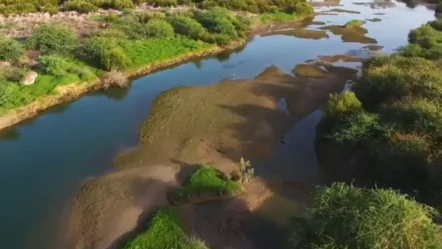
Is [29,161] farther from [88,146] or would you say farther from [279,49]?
[279,49]

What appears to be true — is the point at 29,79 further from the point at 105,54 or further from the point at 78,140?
the point at 78,140

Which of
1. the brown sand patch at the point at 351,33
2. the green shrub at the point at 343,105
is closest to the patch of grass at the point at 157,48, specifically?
the brown sand patch at the point at 351,33

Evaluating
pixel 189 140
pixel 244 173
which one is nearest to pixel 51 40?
pixel 189 140

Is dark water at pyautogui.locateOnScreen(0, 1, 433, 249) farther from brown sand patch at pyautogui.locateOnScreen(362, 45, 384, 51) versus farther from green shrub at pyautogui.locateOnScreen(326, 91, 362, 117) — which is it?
green shrub at pyautogui.locateOnScreen(326, 91, 362, 117)

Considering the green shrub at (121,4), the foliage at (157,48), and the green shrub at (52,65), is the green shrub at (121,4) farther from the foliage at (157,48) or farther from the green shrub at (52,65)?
the green shrub at (52,65)

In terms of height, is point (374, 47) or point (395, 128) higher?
point (395, 128)

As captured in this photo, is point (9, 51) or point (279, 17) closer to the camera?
point (9, 51)

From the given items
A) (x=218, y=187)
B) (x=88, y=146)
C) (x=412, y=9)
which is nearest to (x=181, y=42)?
(x=88, y=146)
